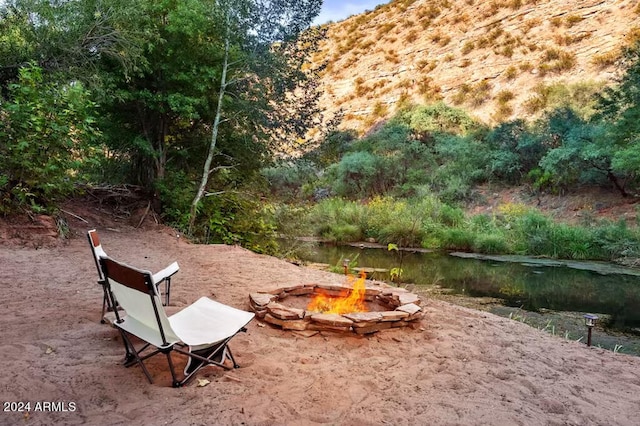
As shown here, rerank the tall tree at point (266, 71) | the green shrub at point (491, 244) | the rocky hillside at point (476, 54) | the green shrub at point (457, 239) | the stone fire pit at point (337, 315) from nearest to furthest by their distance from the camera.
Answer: the stone fire pit at point (337, 315) → the tall tree at point (266, 71) → the green shrub at point (491, 244) → the green shrub at point (457, 239) → the rocky hillside at point (476, 54)

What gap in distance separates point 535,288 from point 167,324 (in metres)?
8.44

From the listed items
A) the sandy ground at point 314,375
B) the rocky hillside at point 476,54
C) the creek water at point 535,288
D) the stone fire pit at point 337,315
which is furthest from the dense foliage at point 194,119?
the rocky hillside at point 476,54

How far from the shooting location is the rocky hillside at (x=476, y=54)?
2100cm

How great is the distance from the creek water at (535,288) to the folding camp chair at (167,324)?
4.16 metres

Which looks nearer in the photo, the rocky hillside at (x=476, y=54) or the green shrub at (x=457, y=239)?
the green shrub at (x=457, y=239)

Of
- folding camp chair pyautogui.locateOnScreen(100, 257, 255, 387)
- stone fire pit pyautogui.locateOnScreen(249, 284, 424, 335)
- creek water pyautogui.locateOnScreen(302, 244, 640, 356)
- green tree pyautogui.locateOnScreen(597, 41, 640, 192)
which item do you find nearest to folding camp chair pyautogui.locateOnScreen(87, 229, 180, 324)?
folding camp chair pyautogui.locateOnScreen(100, 257, 255, 387)

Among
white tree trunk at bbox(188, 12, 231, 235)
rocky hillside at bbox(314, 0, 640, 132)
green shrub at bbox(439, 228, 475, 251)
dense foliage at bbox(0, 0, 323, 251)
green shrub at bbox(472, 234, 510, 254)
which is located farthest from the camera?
rocky hillside at bbox(314, 0, 640, 132)

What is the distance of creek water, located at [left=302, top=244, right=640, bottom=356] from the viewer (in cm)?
652

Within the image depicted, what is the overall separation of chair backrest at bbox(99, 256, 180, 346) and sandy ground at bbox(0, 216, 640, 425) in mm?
317

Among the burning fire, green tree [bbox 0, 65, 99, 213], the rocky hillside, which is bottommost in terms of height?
the burning fire

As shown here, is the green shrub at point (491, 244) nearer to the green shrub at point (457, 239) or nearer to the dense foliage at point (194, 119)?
the dense foliage at point (194, 119)

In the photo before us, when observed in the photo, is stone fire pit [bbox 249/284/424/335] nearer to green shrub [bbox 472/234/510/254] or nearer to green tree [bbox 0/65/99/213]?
green tree [bbox 0/65/99/213]

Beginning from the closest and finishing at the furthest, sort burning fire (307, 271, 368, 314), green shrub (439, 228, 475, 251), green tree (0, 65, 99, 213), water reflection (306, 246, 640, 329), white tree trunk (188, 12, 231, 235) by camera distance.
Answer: burning fire (307, 271, 368, 314)
green tree (0, 65, 99, 213)
water reflection (306, 246, 640, 329)
white tree trunk (188, 12, 231, 235)
green shrub (439, 228, 475, 251)

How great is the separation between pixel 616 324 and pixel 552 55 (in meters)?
19.7
